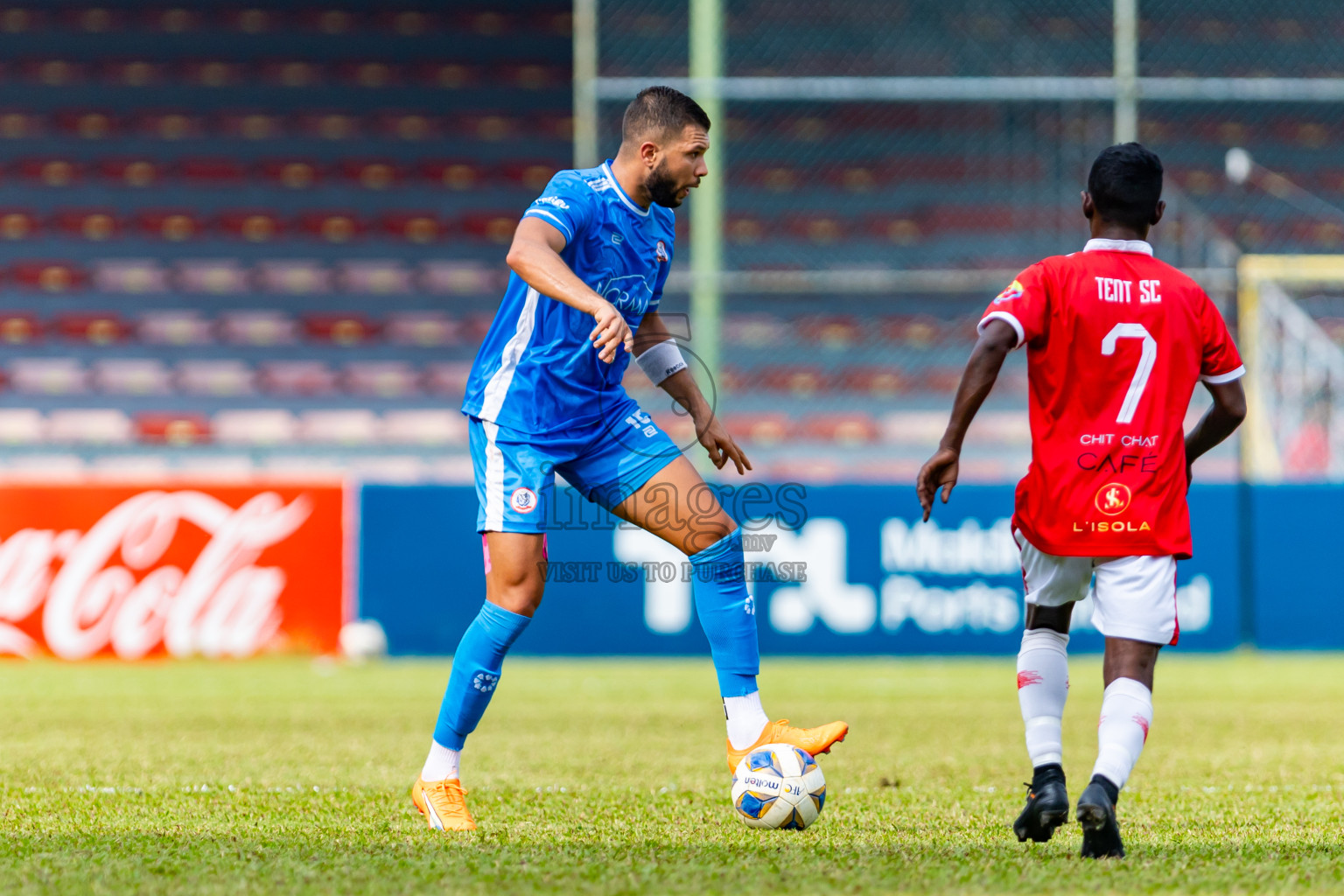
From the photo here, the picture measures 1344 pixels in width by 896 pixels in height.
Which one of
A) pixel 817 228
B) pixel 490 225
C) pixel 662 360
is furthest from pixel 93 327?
pixel 662 360

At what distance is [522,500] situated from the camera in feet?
11.7

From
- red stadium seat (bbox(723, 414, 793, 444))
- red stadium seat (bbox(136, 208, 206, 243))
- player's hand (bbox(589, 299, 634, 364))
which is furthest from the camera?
red stadium seat (bbox(136, 208, 206, 243))

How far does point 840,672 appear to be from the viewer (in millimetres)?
8805

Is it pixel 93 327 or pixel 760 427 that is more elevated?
pixel 93 327

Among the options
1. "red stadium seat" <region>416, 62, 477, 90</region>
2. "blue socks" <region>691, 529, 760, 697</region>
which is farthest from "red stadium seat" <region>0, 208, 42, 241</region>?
"blue socks" <region>691, 529, 760, 697</region>

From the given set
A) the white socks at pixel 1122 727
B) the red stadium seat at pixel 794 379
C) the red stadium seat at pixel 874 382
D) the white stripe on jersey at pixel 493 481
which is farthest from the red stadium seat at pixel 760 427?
the white socks at pixel 1122 727

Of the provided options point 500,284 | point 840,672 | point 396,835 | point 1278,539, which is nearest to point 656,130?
point 396,835

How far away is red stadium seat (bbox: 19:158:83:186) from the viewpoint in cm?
1638

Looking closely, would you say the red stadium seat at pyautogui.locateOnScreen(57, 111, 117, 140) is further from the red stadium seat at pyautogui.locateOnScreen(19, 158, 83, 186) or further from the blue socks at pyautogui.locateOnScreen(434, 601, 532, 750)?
the blue socks at pyautogui.locateOnScreen(434, 601, 532, 750)

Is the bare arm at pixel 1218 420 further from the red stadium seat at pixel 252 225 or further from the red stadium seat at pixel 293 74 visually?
the red stadium seat at pixel 293 74

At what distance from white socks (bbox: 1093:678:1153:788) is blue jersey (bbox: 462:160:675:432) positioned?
4.59ft

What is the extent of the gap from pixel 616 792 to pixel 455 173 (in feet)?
43.1

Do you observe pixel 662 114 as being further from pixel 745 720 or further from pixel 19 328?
pixel 19 328

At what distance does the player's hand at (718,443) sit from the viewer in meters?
3.93
